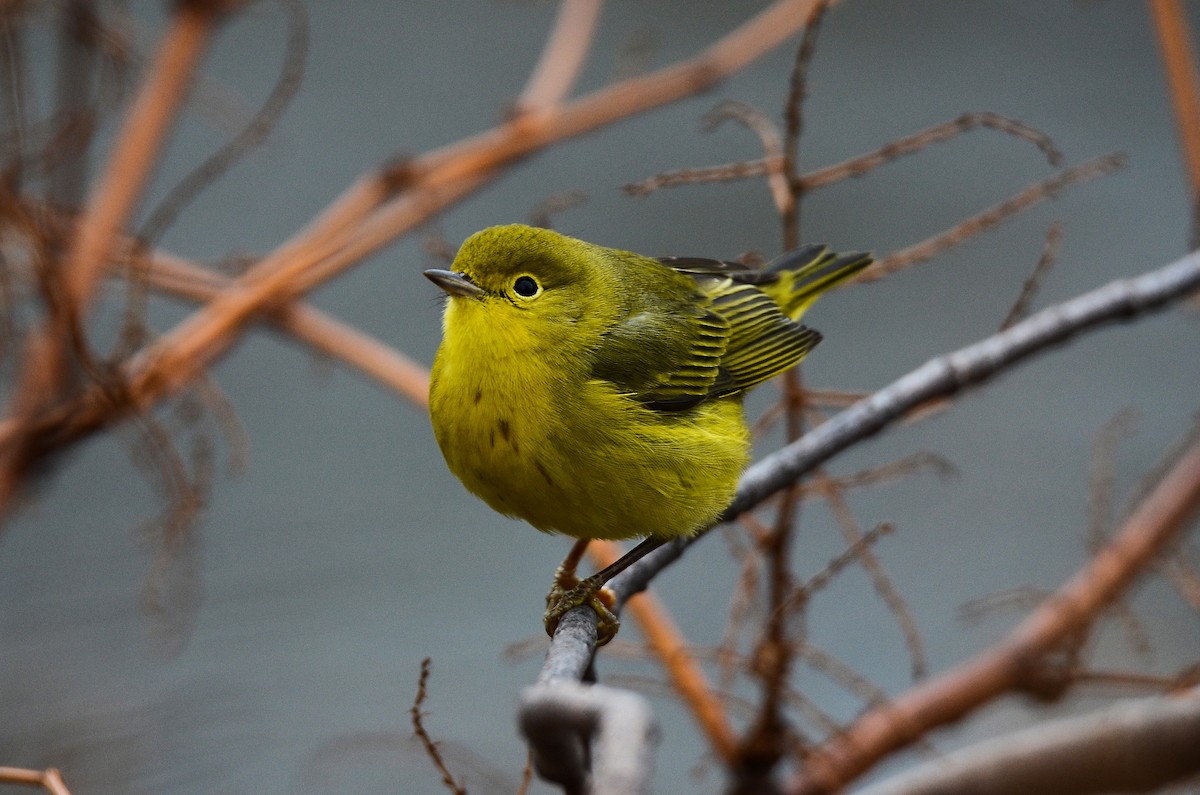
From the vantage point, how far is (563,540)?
4.50 meters

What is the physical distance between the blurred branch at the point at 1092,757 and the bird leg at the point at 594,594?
4.38 ft

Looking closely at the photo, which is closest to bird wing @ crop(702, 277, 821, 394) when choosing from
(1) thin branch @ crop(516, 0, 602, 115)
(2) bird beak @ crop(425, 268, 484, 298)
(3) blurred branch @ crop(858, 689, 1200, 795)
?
(2) bird beak @ crop(425, 268, 484, 298)

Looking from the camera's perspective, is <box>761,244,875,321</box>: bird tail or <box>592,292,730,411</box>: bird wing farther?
<box>761,244,875,321</box>: bird tail

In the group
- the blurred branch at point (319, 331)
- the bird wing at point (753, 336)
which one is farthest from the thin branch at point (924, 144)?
the blurred branch at point (319, 331)

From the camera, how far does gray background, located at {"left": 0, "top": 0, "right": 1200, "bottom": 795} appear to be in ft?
12.5

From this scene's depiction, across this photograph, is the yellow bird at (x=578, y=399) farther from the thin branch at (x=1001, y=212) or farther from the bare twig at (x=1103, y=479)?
the bare twig at (x=1103, y=479)

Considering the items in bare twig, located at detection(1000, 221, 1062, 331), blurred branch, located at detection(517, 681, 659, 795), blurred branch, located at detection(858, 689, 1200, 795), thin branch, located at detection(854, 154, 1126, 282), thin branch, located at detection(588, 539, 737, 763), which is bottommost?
blurred branch, located at detection(858, 689, 1200, 795)

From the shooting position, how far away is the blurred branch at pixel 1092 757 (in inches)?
28.2

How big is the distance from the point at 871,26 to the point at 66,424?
4862 mm

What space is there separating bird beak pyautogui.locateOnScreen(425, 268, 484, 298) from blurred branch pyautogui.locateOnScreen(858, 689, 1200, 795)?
1603 millimetres

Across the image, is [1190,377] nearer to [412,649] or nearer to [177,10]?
[412,649]

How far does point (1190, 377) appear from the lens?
5.35m

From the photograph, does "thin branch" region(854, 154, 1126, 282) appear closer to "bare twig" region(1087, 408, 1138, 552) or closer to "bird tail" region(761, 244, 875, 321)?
"bare twig" region(1087, 408, 1138, 552)

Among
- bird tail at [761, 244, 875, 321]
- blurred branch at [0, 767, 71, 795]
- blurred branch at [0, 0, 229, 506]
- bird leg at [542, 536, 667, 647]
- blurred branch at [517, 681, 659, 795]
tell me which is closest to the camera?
blurred branch at [517, 681, 659, 795]
